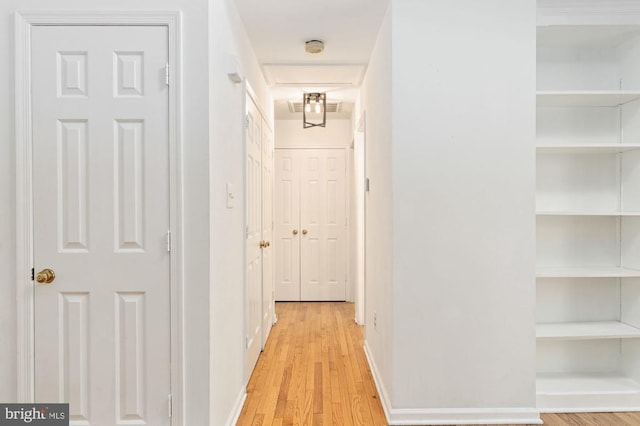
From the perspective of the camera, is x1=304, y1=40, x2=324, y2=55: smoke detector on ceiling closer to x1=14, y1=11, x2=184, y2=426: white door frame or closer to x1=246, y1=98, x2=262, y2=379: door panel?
x1=246, y1=98, x2=262, y2=379: door panel

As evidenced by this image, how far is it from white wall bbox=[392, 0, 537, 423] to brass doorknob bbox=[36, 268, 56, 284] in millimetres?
1700

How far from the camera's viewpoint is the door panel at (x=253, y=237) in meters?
2.89

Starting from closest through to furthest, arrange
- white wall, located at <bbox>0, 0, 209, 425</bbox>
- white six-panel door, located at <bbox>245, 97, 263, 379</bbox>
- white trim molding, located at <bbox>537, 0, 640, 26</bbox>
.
A: 1. white wall, located at <bbox>0, 0, 209, 425</bbox>
2. white trim molding, located at <bbox>537, 0, 640, 26</bbox>
3. white six-panel door, located at <bbox>245, 97, 263, 379</bbox>

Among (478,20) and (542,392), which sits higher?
(478,20)

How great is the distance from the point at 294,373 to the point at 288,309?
6.60 ft

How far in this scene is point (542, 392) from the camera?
2.38 m

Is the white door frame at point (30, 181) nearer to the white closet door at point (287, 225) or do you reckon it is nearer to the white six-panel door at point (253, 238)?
the white six-panel door at point (253, 238)

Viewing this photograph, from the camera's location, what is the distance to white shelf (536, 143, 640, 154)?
2.35 m

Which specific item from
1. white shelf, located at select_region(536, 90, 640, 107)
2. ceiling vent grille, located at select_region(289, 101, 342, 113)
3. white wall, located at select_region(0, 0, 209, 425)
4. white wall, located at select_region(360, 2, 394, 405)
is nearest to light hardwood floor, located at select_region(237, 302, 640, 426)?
white wall, located at select_region(360, 2, 394, 405)

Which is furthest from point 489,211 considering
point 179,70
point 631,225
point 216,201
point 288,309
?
point 288,309

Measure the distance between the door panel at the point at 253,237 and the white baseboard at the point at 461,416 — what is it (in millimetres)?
1074

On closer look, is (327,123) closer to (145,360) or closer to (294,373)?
(294,373)

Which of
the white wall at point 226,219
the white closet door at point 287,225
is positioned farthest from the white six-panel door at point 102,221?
the white closet door at point 287,225

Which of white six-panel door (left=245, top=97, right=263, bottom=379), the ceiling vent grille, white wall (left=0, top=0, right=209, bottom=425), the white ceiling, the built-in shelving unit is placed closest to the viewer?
white wall (left=0, top=0, right=209, bottom=425)
